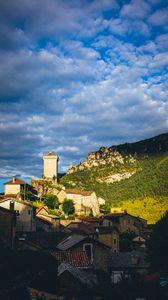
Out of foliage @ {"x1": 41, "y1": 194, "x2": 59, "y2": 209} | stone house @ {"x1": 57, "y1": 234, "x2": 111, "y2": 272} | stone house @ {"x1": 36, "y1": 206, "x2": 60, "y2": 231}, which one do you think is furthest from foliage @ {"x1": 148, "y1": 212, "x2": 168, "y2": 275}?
foliage @ {"x1": 41, "y1": 194, "x2": 59, "y2": 209}

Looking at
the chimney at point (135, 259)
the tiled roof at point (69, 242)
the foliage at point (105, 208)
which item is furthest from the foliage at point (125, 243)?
the foliage at point (105, 208)

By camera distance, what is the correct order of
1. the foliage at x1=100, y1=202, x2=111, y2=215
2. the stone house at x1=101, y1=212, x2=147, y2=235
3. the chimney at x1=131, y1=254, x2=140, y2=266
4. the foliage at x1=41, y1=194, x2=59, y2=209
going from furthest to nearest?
the foliage at x1=100, y1=202, x2=111, y2=215
the foliage at x1=41, y1=194, x2=59, y2=209
the stone house at x1=101, y1=212, x2=147, y2=235
the chimney at x1=131, y1=254, x2=140, y2=266

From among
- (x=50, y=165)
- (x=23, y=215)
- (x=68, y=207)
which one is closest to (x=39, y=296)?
(x=23, y=215)

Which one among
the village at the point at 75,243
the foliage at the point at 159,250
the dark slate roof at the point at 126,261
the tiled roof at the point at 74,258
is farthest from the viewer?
the dark slate roof at the point at 126,261

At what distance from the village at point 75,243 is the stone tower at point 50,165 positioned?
1063 inches

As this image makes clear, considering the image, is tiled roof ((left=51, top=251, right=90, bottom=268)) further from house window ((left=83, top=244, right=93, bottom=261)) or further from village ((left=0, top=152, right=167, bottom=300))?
house window ((left=83, top=244, right=93, bottom=261))

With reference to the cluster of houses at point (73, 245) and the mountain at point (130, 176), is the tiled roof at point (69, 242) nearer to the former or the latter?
the cluster of houses at point (73, 245)

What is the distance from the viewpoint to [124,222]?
7950cm

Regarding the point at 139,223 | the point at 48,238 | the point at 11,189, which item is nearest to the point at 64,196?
the point at 11,189

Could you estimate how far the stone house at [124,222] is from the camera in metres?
77.4

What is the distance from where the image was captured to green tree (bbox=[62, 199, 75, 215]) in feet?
316

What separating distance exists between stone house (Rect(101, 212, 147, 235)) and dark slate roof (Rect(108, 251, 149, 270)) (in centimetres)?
2740

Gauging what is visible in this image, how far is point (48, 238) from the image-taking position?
159ft

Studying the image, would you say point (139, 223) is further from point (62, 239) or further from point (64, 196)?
point (62, 239)
